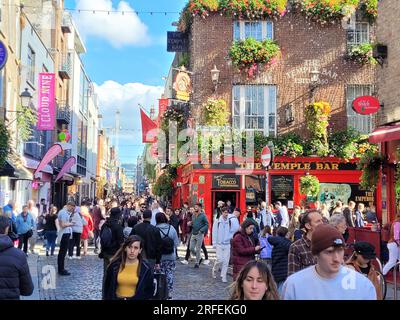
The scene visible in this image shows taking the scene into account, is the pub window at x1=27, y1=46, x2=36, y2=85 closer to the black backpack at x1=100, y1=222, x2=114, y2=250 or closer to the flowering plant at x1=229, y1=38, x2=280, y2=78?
the flowering plant at x1=229, y1=38, x2=280, y2=78

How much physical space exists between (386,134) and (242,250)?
6.40 metres

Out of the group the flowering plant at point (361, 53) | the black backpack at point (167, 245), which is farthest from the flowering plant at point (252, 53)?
the black backpack at point (167, 245)

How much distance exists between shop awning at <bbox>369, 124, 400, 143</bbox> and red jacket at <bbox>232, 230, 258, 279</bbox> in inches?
228

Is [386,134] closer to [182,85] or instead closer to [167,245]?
[167,245]

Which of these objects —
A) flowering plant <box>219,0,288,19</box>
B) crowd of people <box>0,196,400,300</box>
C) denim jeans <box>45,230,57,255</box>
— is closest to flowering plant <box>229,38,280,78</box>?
flowering plant <box>219,0,288,19</box>

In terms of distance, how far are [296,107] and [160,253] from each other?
16.4 metres

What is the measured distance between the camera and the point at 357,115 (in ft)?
79.8

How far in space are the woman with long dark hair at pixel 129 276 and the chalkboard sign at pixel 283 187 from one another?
1785cm

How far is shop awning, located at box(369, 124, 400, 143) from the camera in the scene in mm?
13697

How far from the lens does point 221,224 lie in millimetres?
13516

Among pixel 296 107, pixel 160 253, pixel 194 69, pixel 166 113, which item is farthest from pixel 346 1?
pixel 160 253

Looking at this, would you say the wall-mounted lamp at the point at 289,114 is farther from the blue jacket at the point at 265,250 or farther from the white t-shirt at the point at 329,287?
the white t-shirt at the point at 329,287

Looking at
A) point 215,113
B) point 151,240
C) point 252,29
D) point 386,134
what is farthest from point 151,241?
point 252,29
